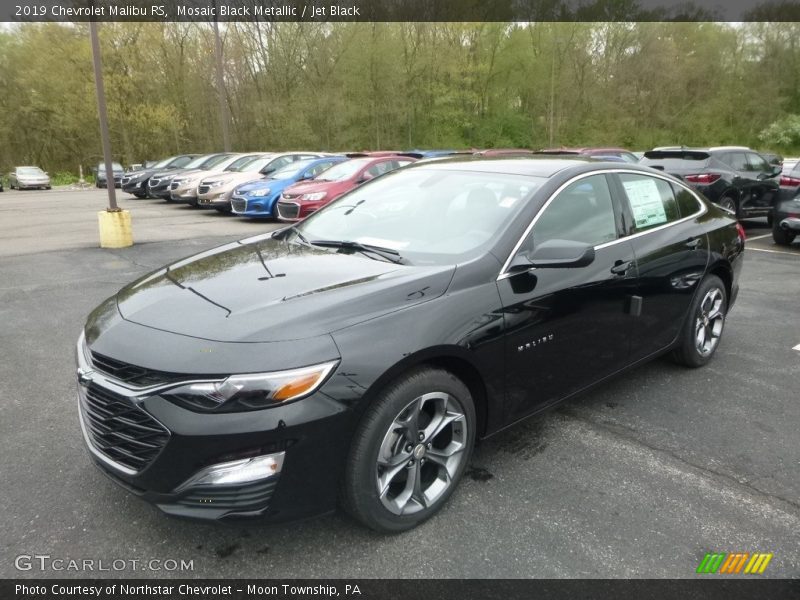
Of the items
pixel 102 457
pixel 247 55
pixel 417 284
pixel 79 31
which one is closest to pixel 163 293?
pixel 102 457

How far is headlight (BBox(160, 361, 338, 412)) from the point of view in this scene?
2098 millimetres

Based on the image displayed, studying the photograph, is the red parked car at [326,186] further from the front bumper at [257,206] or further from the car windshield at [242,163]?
the car windshield at [242,163]

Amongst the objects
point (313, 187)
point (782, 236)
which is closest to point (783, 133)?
point (782, 236)

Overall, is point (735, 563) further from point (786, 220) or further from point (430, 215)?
point (786, 220)

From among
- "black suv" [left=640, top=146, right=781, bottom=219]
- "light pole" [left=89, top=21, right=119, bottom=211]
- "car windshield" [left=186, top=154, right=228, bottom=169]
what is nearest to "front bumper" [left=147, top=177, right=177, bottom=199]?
"car windshield" [left=186, top=154, right=228, bottom=169]

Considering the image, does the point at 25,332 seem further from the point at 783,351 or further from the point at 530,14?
the point at 530,14

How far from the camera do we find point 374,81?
1471 inches

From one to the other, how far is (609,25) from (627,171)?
38.2 m

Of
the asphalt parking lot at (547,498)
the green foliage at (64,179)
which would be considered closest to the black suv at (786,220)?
the asphalt parking lot at (547,498)

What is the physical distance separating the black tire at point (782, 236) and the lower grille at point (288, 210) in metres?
8.51

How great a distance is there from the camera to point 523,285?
285 cm

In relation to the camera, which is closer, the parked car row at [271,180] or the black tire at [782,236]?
the black tire at [782,236]

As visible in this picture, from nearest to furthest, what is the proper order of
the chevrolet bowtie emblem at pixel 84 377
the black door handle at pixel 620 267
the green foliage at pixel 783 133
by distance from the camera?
the chevrolet bowtie emblem at pixel 84 377 → the black door handle at pixel 620 267 → the green foliage at pixel 783 133

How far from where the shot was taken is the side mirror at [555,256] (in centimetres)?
279
